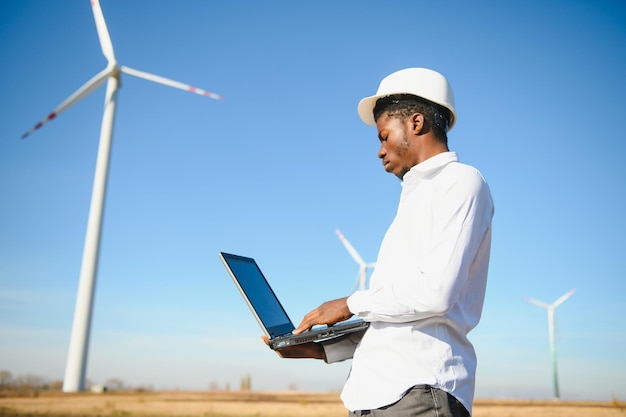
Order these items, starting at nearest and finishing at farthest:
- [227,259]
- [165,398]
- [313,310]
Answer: [313,310], [227,259], [165,398]

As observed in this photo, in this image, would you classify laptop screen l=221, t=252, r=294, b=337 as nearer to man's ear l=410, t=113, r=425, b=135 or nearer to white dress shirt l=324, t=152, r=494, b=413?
white dress shirt l=324, t=152, r=494, b=413

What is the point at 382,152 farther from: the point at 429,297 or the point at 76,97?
the point at 76,97

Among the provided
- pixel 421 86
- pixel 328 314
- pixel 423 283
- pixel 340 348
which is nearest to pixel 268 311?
pixel 340 348

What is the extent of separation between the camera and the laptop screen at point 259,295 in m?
4.25

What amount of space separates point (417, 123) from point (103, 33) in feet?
127

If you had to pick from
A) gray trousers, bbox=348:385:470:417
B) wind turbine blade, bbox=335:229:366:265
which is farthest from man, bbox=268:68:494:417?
wind turbine blade, bbox=335:229:366:265

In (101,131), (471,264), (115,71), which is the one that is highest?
(115,71)

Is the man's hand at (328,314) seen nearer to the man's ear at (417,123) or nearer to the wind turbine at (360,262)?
the man's ear at (417,123)

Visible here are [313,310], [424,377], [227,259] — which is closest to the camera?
[424,377]

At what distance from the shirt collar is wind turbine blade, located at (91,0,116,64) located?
3740 centimetres

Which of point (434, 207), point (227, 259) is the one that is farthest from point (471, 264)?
Answer: point (227, 259)

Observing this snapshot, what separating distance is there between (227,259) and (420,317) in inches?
67.0

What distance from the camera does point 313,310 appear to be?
3852 millimetres

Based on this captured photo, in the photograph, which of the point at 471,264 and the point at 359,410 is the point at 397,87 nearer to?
the point at 471,264
